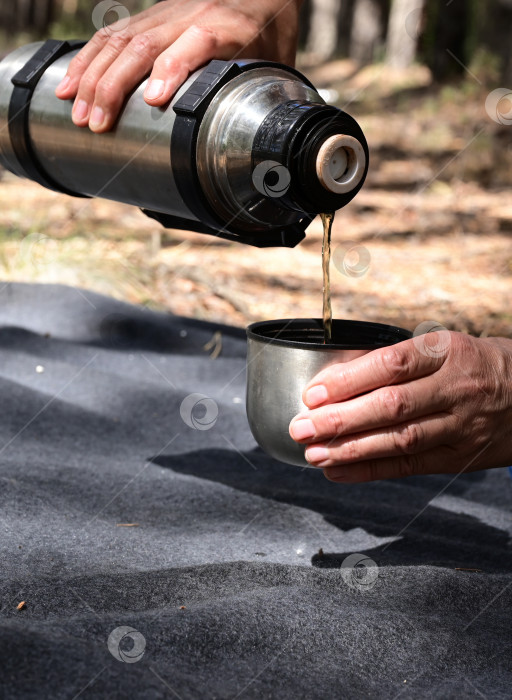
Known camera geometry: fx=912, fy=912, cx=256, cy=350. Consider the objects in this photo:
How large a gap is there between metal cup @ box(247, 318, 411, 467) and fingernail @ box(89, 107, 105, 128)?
1.83 ft

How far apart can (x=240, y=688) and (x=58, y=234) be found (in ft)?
13.4

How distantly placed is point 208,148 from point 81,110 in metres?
0.39

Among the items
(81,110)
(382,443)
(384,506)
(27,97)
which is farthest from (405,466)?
(27,97)

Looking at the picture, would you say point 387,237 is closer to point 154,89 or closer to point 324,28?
point 154,89

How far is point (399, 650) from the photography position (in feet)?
4.73

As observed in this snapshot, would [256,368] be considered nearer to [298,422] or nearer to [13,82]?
[298,422]

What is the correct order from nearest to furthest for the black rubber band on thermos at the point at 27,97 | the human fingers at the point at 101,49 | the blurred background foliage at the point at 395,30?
the human fingers at the point at 101,49, the black rubber band on thermos at the point at 27,97, the blurred background foliage at the point at 395,30

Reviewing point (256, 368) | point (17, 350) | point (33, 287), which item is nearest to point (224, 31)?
point (256, 368)

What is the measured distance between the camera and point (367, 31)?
14.4 metres

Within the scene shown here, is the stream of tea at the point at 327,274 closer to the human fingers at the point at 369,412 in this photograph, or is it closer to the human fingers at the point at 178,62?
the human fingers at the point at 369,412

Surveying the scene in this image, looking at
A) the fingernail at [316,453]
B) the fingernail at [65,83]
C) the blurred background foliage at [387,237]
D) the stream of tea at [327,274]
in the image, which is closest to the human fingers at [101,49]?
the fingernail at [65,83]

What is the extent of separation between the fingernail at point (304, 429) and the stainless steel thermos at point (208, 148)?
0.35 m

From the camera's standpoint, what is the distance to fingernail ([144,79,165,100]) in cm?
172

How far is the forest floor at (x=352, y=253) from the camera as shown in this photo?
405 centimetres
